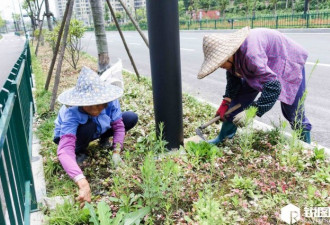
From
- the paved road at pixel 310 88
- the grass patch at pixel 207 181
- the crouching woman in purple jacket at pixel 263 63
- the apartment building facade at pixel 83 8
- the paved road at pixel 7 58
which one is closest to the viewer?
the grass patch at pixel 207 181

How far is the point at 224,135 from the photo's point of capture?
296 cm

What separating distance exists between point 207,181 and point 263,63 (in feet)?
3.17

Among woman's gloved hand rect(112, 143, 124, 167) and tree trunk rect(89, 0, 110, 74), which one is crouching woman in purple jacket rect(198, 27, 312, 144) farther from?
tree trunk rect(89, 0, 110, 74)

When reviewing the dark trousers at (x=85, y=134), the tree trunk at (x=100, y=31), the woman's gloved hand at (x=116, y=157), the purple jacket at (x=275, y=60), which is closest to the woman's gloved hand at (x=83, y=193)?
the woman's gloved hand at (x=116, y=157)

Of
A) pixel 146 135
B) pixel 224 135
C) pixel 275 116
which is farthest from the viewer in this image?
pixel 275 116

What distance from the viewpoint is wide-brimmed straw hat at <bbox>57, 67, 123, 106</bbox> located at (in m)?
2.25

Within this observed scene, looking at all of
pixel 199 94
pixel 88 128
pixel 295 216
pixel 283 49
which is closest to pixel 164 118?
pixel 88 128

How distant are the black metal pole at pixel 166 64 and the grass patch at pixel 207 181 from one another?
0.84 ft

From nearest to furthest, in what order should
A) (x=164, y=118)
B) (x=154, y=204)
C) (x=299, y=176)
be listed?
(x=154, y=204) < (x=299, y=176) < (x=164, y=118)

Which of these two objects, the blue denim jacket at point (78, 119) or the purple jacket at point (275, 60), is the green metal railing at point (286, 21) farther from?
the blue denim jacket at point (78, 119)

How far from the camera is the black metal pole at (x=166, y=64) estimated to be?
2473mm

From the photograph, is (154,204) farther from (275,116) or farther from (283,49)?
(275,116)

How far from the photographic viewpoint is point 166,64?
256 centimetres

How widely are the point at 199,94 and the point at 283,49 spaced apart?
302 centimetres
